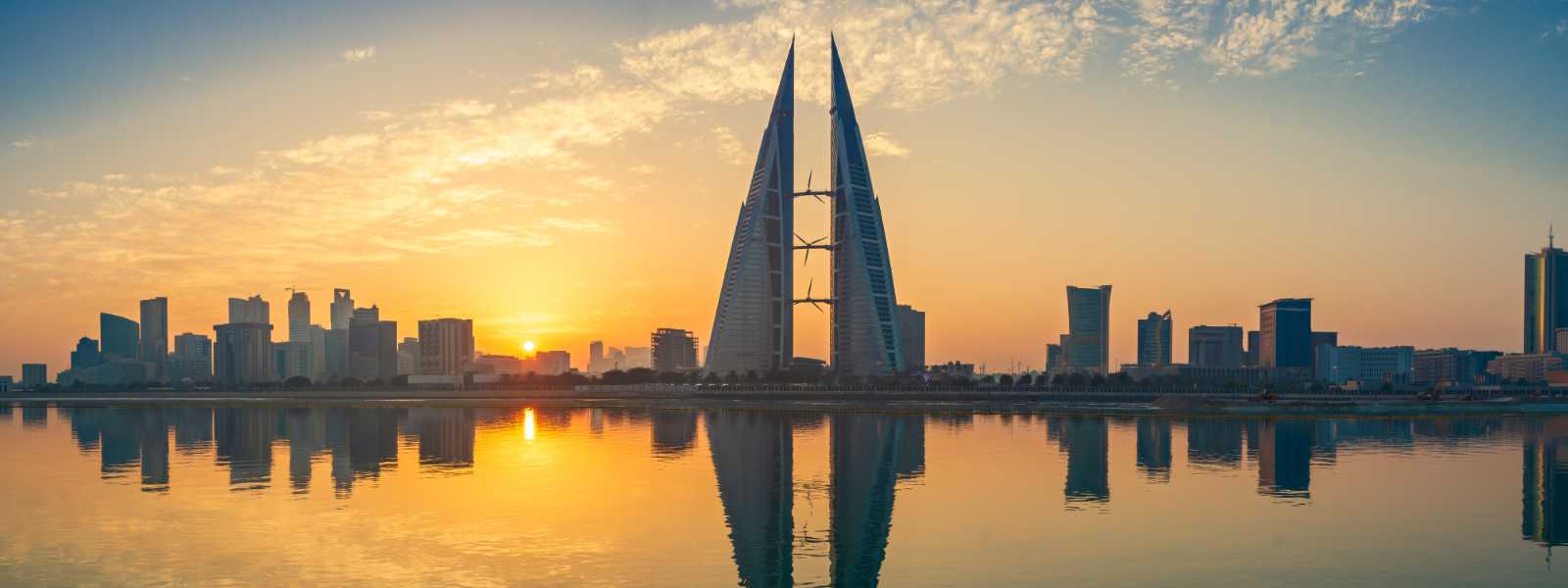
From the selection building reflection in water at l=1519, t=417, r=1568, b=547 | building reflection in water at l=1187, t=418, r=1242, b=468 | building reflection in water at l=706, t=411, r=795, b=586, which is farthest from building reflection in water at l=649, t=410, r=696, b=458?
building reflection in water at l=1519, t=417, r=1568, b=547

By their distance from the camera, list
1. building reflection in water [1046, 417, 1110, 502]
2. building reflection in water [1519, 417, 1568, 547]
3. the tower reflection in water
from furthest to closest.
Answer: building reflection in water [1046, 417, 1110, 502], the tower reflection in water, building reflection in water [1519, 417, 1568, 547]

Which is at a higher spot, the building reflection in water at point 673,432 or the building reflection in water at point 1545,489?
the building reflection in water at point 1545,489

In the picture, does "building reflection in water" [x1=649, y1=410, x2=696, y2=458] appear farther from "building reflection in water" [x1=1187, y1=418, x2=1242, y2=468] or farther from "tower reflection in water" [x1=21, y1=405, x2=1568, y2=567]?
"building reflection in water" [x1=1187, y1=418, x2=1242, y2=468]

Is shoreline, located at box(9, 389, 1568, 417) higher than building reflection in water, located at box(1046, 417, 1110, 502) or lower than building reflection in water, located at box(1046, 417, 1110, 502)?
lower

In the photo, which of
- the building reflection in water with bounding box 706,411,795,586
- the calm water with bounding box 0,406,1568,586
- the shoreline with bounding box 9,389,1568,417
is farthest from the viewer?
the shoreline with bounding box 9,389,1568,417

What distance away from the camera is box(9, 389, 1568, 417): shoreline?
11256 cm

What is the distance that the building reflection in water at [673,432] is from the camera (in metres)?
65.7

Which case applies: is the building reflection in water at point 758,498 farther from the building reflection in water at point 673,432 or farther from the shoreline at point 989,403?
the shoreline at point 989,403

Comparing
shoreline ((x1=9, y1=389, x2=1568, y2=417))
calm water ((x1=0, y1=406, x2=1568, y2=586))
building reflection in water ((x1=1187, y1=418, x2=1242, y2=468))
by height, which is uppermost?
calm water ((x1=0, y1=406, x2=1568, y2=586))

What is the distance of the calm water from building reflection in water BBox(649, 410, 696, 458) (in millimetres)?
909

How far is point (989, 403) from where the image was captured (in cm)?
12681

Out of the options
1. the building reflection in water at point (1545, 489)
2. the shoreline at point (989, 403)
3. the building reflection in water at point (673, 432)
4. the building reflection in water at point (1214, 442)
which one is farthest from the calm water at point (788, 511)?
the shoreline at point (989, 403)

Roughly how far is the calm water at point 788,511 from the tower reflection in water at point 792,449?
1.04 feet

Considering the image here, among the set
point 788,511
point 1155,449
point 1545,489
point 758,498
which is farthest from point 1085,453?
point 788,511
